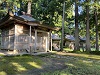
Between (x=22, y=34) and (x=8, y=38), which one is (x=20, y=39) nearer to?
(x=22, y=34)

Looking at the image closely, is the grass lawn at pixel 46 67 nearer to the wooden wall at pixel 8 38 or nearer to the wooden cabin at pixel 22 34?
the wooden cabin at pixel 22 34

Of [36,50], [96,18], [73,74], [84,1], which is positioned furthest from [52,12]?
[73,74]

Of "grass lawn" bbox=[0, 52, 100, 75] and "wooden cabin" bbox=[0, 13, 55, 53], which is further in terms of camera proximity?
"wooden cabin" bbox=[0, 13, 55, 53]

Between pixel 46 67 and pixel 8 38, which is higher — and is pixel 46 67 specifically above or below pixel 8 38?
below

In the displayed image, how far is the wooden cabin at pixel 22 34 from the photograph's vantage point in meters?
15.2

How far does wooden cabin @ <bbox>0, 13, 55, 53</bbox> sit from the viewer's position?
15.2m

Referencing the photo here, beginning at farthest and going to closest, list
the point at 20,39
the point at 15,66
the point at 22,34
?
1. the point at 22,34
2. the point at 20,39
3. the point at 15,66

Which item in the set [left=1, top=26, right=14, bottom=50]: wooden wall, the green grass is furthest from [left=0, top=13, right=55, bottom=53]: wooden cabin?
the green grass

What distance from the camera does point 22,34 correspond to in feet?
51.8

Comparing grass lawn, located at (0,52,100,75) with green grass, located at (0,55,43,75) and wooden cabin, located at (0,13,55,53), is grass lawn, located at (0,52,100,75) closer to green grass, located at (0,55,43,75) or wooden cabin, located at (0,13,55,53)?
green grass, located at (0,55,43,75)

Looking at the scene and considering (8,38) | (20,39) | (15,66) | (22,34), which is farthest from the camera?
(8,38)

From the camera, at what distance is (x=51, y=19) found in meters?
27.8

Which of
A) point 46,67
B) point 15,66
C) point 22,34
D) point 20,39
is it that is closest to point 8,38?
point 20,39

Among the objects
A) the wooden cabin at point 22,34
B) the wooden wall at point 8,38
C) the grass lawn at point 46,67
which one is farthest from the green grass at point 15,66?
the wooden wall at point 8,38
